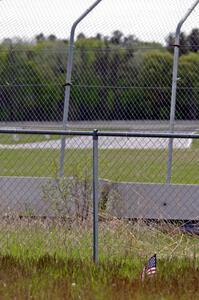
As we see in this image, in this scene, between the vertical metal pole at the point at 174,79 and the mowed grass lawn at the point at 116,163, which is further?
the mowed grass lawn at the point at 116,163

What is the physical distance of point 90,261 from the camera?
8.30 metres

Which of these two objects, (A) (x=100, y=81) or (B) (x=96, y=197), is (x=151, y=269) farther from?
(A) (x=100, y=81)

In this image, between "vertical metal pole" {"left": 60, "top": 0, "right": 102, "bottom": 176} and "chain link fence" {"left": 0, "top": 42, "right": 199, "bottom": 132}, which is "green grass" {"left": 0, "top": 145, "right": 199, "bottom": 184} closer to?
"vertical metal pole" {"left": 60, "top": 0, "right": 102, "bottom": 176}

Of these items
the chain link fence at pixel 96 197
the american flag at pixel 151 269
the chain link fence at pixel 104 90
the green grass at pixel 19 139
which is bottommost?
the american flag at pixel 151 269

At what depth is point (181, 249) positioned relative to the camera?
8.85m

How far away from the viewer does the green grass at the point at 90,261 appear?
7125 mm

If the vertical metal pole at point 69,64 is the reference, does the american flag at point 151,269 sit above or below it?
below

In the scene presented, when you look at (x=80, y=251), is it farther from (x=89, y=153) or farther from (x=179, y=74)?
(x=179, y=74)

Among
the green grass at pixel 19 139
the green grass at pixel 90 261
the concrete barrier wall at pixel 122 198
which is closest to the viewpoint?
the green grass at pixel 90 261

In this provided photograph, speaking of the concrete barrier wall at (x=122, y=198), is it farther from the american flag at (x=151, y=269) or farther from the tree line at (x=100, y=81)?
the american flag at (x=151, y=269)

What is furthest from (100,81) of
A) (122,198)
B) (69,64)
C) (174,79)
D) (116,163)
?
(122,198)

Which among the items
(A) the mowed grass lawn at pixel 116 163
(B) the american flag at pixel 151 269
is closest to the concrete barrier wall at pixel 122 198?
(A) the mowed grass lawn at pixel 116 163

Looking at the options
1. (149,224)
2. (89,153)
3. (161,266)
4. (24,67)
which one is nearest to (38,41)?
(24,67)

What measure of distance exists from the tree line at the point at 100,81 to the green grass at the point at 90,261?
264 centimetres
